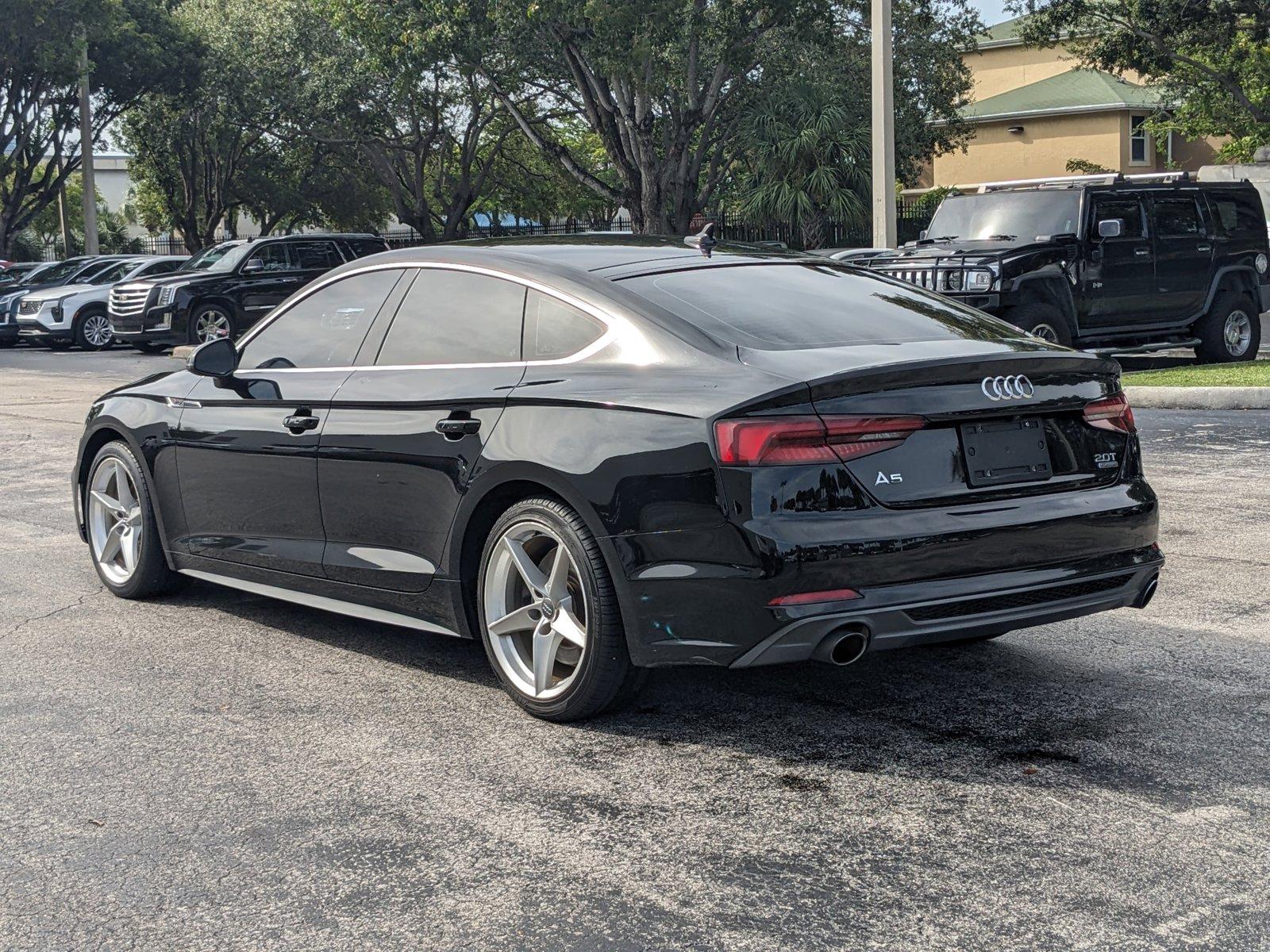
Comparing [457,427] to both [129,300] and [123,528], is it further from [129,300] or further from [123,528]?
[129,300]

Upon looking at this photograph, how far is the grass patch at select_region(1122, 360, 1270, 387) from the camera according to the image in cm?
1439

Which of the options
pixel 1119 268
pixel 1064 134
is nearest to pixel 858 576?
pixel 1119 268

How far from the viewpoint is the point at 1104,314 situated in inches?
643

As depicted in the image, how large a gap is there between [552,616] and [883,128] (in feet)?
53.3

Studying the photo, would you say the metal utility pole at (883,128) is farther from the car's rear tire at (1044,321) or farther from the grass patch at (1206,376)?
the car's rear tire at (1044,321)

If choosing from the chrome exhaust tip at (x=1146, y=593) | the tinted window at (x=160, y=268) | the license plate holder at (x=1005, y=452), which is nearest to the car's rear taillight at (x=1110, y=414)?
the license plate holder at (x=1005, y=452)

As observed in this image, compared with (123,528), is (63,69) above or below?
above

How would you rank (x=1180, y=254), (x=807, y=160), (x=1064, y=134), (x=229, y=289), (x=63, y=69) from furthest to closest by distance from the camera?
(x=1064, y=134), (x=63, y=69), (x=807, y=160), (x=229, y=289), (x=1180, y=254)

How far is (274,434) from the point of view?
6.09 metres

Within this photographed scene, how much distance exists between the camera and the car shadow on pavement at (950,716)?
455 centimetres

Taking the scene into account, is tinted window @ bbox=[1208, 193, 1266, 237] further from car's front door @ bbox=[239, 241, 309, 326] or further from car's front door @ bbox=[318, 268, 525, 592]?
car's front door @ bbox=[239, 241, 309, 326]

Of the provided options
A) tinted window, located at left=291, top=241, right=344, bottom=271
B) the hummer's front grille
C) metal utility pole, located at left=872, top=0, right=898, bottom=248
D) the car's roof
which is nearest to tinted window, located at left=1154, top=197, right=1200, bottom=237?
metal utility pole, located at left=872, top=0, right=898, bottom=248

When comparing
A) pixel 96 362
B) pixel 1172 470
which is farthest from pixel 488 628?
pixel 96 362

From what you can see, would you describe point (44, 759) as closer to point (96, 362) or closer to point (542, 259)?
point (542, 259)
